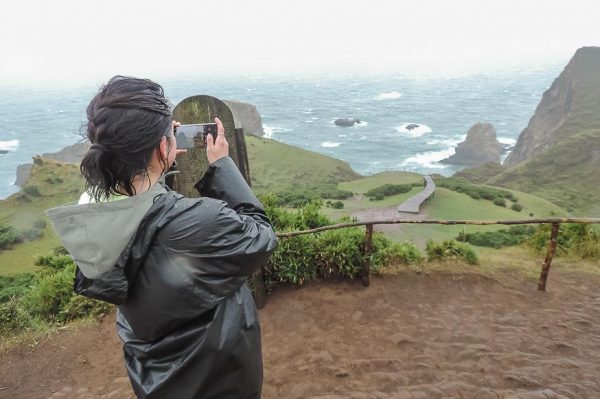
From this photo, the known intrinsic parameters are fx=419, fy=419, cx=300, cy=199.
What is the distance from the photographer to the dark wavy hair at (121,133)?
1266mm

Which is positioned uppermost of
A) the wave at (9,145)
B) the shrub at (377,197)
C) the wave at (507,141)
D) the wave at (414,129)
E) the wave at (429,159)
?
the shrub at (377,197)

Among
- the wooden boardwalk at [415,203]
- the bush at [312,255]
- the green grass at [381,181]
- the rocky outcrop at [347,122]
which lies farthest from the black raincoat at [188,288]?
the rocky outcrop at [347,122]

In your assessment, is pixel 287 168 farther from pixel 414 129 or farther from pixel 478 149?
pixel 414 129

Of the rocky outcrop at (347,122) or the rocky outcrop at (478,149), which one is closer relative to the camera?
the rocky outcrop at (478,149)

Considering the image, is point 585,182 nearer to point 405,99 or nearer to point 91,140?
point 91,140

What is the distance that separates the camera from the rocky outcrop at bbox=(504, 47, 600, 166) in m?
56.3

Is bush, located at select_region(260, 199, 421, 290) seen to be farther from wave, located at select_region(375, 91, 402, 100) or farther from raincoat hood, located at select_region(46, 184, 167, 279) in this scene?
wave, located at select_region(375, 91, 402, 100)

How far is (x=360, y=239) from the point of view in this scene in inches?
207

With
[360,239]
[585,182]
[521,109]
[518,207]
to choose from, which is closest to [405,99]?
[521,109]

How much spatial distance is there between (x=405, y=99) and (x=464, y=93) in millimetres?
26458

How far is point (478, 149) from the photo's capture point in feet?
211

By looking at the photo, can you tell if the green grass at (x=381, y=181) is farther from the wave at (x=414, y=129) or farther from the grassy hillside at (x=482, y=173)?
the wave at (x=414, y=129)

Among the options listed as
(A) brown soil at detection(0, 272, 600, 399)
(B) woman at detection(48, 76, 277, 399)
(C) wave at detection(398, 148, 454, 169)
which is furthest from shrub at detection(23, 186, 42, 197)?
(C) wave at detection(398, 148, 454, 169)

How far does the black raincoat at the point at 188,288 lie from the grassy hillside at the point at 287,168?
3874cm
